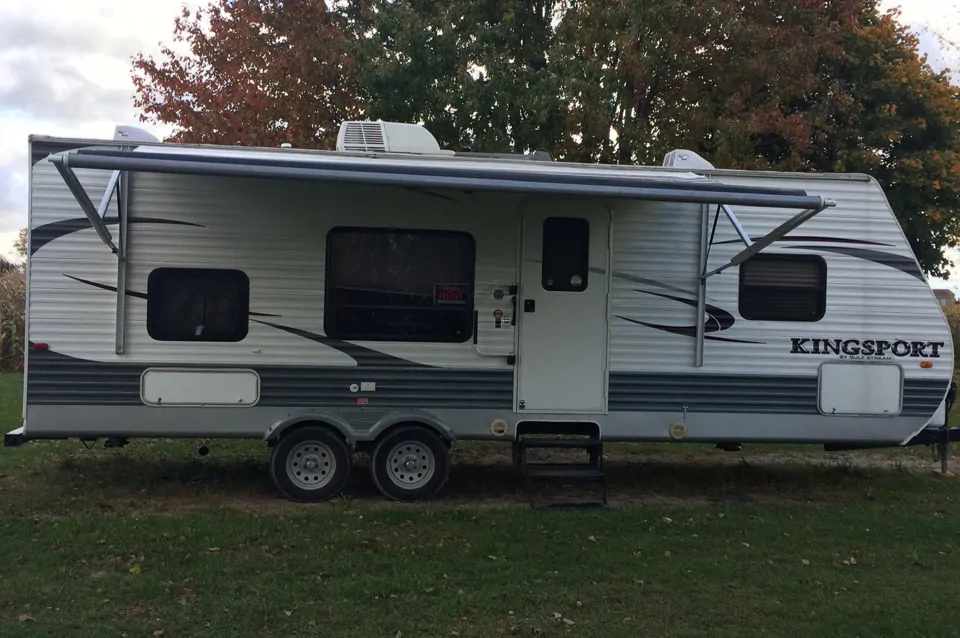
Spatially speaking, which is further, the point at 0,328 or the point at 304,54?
the point at 0,328

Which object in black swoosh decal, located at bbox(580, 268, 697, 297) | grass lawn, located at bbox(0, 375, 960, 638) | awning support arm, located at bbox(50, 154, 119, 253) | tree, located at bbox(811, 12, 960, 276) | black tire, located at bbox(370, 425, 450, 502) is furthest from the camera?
tree, located at bbox(811, 12, 960, 276)

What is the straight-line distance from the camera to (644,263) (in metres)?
6.88

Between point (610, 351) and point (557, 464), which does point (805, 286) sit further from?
point (557, 464)

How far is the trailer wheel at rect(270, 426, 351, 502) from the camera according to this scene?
6.64 metres

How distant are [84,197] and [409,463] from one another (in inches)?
126

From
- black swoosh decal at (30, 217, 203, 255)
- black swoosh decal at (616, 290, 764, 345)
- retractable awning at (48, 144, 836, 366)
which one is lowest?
black swoosh decal at (616, 290, 764, 345)

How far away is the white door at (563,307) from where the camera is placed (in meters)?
6.73

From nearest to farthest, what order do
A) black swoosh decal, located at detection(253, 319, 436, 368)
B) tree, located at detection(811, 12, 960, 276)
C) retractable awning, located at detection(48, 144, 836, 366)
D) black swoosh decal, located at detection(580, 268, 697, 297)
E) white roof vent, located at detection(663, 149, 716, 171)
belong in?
retractable awning, located at detection(48, 144, 836, 366) < black swoosh decal, located at detection(253, 319, 436, 368) < black swoosh decal, located at detection(580, 268, 697, 297) < white roof vent, located at detection(663, 149, 716, 171) < tree, located at detection(811, 12, 960, 276)

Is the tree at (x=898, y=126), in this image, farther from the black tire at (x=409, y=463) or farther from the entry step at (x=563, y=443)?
the black tire at (x=409, y=463)

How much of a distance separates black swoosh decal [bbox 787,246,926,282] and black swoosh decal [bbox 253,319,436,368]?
356 centimetres

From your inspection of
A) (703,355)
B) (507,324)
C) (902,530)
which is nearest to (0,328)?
(507,324)

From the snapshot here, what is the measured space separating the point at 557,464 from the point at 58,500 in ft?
13.3

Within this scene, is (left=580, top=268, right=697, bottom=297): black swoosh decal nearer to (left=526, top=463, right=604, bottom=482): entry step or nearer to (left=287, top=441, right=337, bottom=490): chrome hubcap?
(left=526, top=463, right=604, bottom=482): entry step

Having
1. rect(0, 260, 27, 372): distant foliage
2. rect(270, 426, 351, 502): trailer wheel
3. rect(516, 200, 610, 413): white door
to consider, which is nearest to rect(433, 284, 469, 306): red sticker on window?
rect(516, 200, 610, 413): white door
